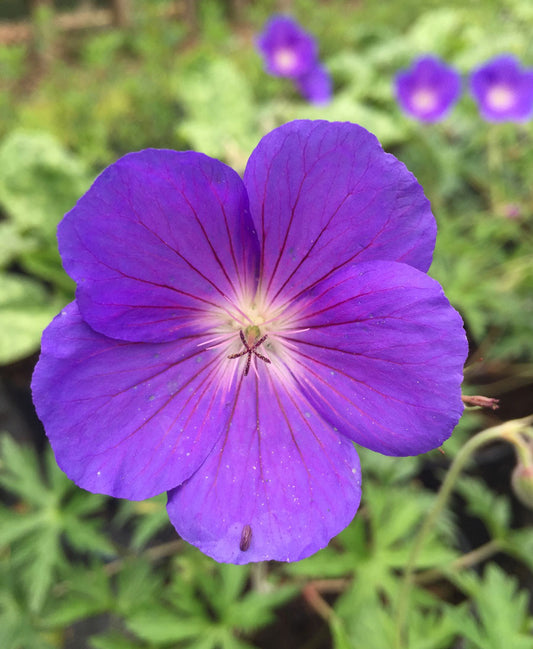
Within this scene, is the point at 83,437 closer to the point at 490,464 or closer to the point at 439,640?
the point at 439,640

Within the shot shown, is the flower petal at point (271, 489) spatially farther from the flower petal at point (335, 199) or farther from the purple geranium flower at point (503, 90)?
the purple geranium flower at point (503, 90)

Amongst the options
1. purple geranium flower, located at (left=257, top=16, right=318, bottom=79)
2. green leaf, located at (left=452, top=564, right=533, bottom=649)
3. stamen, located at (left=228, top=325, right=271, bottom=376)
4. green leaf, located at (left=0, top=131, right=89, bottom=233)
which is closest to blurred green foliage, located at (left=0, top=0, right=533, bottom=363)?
green leaf, located at (left=0, top=131, right=89, bottom=233)

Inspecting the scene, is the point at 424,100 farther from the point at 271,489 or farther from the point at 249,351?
the point at 271,489

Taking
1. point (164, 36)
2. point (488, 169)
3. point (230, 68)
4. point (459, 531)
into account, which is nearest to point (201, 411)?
point (459, 531)

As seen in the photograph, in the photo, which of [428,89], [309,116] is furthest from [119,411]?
[309,116]

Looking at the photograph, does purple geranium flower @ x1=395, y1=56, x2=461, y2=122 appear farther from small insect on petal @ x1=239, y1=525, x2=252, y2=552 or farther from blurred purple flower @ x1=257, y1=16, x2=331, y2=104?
small insect on petal @ x1=239, y1=525, x2=252, y2=552

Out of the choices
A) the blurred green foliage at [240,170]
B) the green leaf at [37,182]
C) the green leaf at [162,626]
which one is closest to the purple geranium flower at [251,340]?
the blurred green foliage at [240,170]
